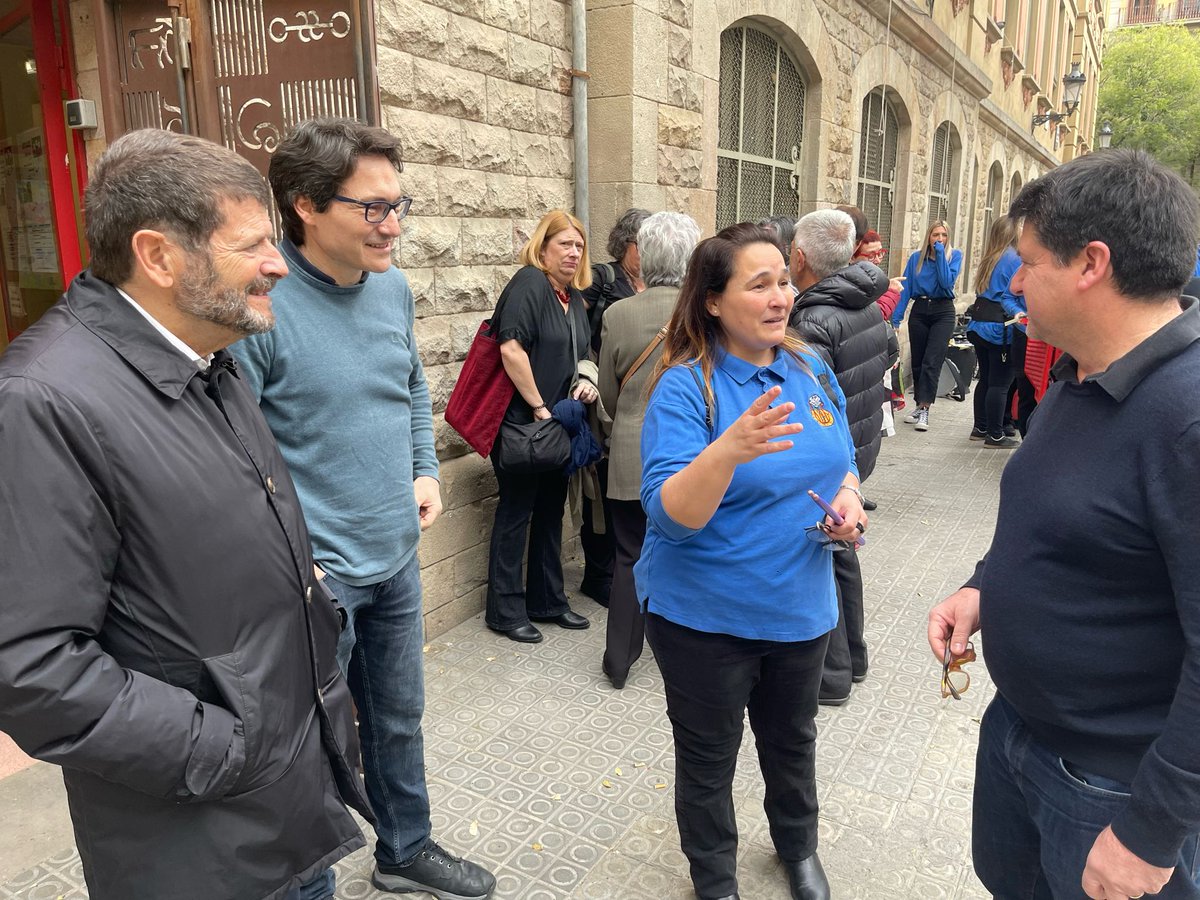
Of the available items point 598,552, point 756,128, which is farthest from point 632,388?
point 756,128

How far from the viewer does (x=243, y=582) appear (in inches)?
60.5

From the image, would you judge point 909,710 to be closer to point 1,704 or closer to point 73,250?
point 1,704

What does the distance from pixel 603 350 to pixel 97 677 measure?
287cm

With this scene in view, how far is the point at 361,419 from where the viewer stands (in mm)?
2289

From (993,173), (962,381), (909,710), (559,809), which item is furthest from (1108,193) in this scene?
(993,173)

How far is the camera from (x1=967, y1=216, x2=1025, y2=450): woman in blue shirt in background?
7.56 m

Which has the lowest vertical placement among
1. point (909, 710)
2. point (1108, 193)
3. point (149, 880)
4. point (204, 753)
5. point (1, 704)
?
point (909, 710)

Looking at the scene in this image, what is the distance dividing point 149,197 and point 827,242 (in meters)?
2.78

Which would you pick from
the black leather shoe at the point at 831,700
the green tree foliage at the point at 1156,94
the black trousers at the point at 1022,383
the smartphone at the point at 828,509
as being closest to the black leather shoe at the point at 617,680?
the black leather shoe at the point at 831,700

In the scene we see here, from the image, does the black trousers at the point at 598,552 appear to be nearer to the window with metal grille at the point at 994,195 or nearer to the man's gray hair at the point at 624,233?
the man's gray hair at the point at 624,233

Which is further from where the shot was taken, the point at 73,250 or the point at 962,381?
the point at 962,381

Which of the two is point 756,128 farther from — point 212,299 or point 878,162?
point 212,299

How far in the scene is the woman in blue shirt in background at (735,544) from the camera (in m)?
2.19

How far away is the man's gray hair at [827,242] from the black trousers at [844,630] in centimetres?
122
